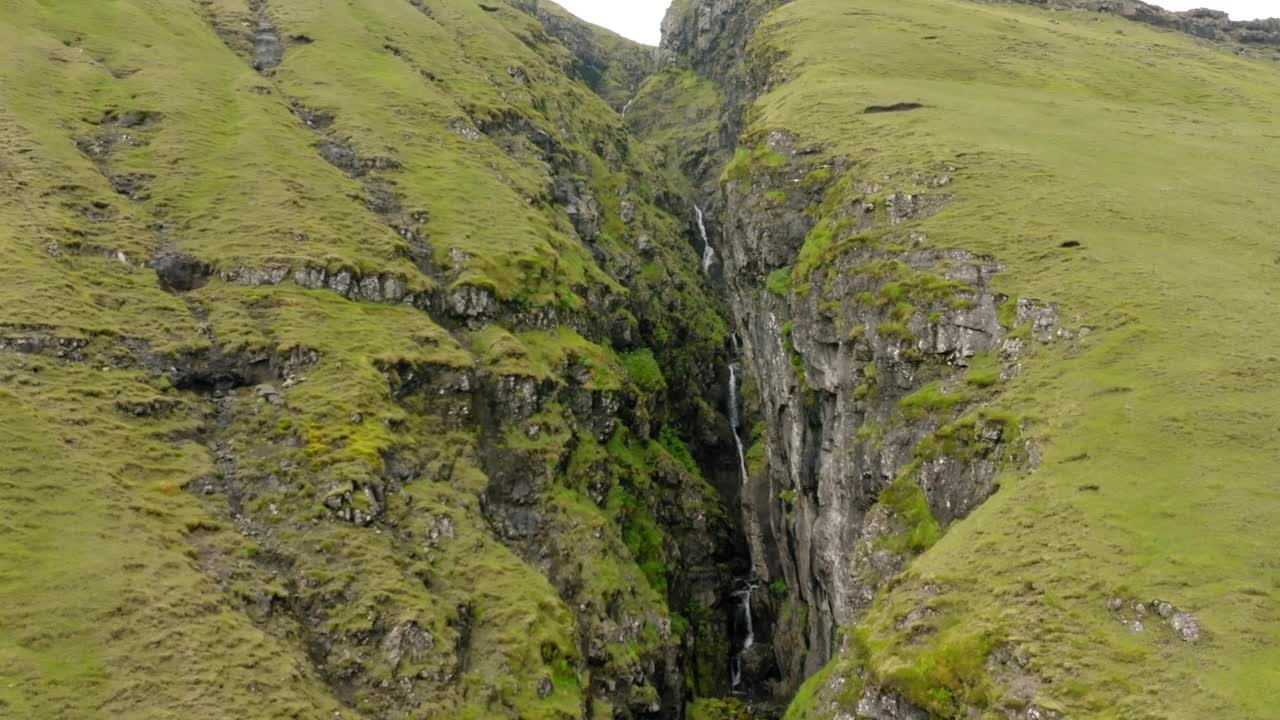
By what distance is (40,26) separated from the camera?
255 ft

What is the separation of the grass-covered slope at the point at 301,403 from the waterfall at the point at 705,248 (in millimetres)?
33898

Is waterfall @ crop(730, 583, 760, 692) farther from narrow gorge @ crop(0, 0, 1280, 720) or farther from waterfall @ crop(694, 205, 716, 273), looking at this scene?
waterfall @ crop(694, 205, 716, 273)

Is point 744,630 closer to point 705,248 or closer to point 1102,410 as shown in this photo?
point 1102,410

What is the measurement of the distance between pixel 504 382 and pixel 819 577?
2400 centimetres

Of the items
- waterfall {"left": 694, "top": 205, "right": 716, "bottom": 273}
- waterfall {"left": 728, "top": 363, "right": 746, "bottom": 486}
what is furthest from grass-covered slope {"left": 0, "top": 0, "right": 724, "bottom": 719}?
waterfall {"left": 694, "top": 205, "right": 716, "bottom": 273}

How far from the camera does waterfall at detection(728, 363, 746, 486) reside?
3494 inches

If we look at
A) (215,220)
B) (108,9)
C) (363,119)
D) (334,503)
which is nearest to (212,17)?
(108,9)

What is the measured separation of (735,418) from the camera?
9644cm

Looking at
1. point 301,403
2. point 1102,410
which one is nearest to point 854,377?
point 1102,410

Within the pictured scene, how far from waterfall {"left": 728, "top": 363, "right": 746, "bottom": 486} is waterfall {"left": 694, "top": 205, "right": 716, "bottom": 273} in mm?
22298

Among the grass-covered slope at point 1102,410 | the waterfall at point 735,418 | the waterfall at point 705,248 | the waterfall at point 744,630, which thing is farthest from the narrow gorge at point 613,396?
the waterfall at point 705,248

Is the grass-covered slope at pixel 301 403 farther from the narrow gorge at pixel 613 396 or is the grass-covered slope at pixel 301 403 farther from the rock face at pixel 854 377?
the rock face at pixel 854 377

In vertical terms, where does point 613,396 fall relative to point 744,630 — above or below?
above

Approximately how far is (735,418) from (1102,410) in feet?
202
